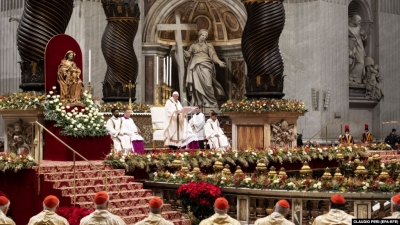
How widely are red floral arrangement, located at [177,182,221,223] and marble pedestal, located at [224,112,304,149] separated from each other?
7635 millimetres

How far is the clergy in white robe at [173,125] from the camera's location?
23219mm

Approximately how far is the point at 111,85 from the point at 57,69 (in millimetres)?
8334

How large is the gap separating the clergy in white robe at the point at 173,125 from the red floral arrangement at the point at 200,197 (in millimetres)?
7555

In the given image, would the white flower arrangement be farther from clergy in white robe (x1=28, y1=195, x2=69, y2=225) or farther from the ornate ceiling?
the ornate ceiling

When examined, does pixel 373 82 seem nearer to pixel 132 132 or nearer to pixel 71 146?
pixel 132 132

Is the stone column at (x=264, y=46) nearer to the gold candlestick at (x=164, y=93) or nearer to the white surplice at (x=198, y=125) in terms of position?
the white surplice at (x=198, y=125)

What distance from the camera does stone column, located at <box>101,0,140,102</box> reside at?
87.2 ft

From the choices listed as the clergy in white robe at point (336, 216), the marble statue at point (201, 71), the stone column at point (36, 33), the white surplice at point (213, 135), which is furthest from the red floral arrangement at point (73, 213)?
the marble statue at point (201, 71)

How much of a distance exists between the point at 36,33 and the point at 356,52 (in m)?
19.5

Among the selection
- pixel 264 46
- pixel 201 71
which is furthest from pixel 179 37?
pixel 264 46

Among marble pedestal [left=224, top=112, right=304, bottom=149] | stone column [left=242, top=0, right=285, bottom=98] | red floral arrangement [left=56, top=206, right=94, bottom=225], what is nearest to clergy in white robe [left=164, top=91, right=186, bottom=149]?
marble pedestal [left=224, top=112, right=304, bottom=149]

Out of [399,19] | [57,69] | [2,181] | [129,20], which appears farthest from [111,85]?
[399,19]

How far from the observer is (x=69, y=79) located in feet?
60.8

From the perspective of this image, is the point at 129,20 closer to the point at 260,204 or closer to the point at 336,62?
the point at 336,62
